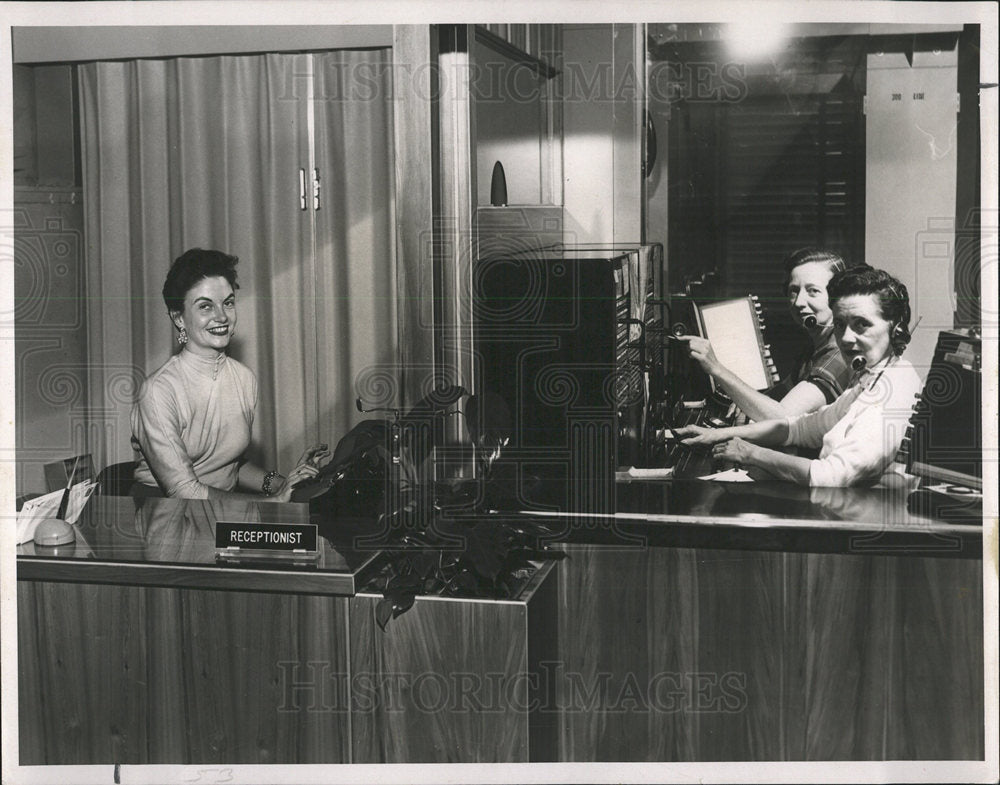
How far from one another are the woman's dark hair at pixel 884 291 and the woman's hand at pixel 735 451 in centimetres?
47

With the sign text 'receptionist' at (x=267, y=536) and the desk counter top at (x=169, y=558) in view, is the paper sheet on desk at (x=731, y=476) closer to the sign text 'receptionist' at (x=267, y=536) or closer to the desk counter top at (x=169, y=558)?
the desk counter top at (x=169, y=558)

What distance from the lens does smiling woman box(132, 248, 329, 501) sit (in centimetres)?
305

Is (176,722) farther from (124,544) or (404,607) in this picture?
(404,607)

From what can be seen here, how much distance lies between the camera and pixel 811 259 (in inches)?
111

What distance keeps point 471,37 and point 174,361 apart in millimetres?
1288

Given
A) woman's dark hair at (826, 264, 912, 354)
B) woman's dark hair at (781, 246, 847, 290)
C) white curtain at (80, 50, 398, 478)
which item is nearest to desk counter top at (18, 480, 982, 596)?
white curtain at (80, 50, 398, 478)

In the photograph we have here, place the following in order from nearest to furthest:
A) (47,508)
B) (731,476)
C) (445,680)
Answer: (445,680), (47,508), (731,476)

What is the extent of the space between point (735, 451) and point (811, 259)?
573mm

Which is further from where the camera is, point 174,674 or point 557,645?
point 557,645

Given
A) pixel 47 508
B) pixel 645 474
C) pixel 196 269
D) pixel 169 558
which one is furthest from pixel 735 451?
pixel 47 508

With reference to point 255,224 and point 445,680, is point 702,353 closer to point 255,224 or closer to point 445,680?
point 445,680

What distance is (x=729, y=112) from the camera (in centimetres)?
280

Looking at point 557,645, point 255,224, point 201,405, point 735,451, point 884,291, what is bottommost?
point 557,645

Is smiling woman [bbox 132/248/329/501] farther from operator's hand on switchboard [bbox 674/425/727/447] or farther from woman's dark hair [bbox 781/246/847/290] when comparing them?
woman's dark hair [bbox 781/246/847/290]
